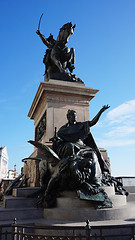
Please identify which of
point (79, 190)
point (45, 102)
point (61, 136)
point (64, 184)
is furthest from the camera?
point (45, 102)

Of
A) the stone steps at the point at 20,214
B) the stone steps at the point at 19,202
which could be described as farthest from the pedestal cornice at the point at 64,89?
the stone steps at the point at 20,214

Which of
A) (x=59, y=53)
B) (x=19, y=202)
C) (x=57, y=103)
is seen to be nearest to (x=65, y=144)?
(x=19, y=202)

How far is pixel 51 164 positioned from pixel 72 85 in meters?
4.01

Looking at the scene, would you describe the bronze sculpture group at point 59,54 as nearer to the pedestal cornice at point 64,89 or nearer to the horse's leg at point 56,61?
the horse's leg at point 56,61

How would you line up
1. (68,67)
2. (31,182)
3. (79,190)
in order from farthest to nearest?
(68,67)
(31,182)
(79,190)

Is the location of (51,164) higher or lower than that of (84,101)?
lower

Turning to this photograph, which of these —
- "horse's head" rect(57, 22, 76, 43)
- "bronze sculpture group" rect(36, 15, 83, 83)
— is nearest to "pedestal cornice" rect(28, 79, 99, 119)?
"bronze sculpture group" rect(36, 15, 83, 83)

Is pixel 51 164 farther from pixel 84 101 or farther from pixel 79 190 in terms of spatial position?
pixel 84 101

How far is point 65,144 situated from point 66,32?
265 inches

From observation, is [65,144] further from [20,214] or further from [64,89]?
[64,89]

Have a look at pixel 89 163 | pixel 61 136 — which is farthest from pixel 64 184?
pixel 61 136

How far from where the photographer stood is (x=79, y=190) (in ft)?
17.3

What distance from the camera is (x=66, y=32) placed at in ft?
35.2

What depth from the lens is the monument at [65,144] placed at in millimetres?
5492
